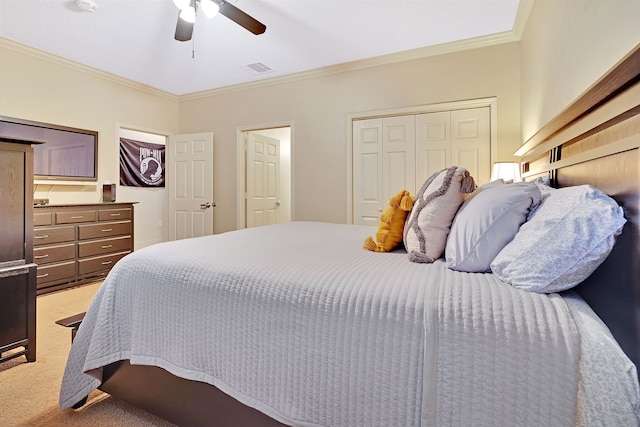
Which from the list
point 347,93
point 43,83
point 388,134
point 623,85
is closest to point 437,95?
point 388,134

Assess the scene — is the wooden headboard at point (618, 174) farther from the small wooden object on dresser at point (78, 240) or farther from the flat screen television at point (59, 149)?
the flat screen television at point (59, 149)

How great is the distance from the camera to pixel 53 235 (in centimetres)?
338

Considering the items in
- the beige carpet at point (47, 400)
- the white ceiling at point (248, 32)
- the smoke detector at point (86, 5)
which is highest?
the white ceiling at point (248, 32)

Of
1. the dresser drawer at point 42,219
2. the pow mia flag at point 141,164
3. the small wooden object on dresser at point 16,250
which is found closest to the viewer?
the small wooden object on dresser at point 16,250

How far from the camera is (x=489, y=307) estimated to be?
863 millimetres

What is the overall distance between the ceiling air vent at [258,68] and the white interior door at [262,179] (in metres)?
0.92

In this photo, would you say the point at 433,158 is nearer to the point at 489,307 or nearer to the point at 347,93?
the point at 347,93

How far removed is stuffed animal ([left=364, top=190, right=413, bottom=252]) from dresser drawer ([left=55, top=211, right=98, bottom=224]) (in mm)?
3411

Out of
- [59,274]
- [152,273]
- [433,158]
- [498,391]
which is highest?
[433,158]

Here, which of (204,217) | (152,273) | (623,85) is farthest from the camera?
(204,217)

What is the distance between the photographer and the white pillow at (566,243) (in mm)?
848

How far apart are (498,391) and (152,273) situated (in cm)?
128

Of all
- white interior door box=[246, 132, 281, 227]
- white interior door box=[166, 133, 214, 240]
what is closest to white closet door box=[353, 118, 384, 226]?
white interior door box=[246, 132, 281, 227]

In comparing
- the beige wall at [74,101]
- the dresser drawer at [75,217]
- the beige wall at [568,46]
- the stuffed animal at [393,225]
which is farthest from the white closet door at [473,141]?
the beige wall at [74,101]
